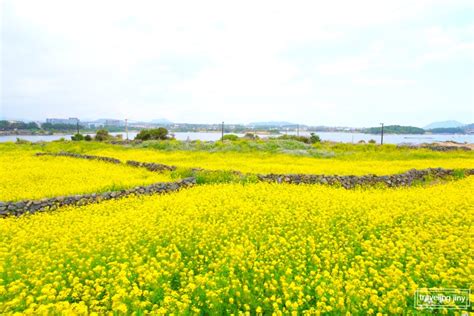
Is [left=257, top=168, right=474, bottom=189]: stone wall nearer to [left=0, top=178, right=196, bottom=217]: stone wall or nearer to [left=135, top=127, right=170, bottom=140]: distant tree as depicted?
[left=0, top=178, right=196, bottom=217]: stone wall

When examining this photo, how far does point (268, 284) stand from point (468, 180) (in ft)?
47.8

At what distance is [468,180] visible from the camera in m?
15.2

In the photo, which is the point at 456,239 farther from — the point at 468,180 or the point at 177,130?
the point at 177,130

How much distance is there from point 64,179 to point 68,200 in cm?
591

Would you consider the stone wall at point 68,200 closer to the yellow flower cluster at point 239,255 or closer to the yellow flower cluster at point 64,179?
the yellow flower cluster at point 239,255

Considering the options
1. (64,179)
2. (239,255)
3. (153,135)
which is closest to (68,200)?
(64,179)

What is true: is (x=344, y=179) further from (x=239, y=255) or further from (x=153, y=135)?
(x=153, y=135)

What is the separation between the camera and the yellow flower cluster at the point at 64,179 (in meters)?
12.8

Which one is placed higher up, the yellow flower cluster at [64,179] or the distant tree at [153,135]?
the distant tree at [153,135]

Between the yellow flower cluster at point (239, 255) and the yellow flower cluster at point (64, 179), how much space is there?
9.91 feet

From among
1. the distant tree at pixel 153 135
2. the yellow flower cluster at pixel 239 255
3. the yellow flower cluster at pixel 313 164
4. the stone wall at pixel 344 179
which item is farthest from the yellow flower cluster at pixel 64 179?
the distant tree at pixel 153 135

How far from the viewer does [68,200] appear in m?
10.9

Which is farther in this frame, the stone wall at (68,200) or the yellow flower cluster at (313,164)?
the yellow flower cluster at (313,164)

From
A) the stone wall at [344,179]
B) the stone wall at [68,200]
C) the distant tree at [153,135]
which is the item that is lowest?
the stone wall at [68,200]
